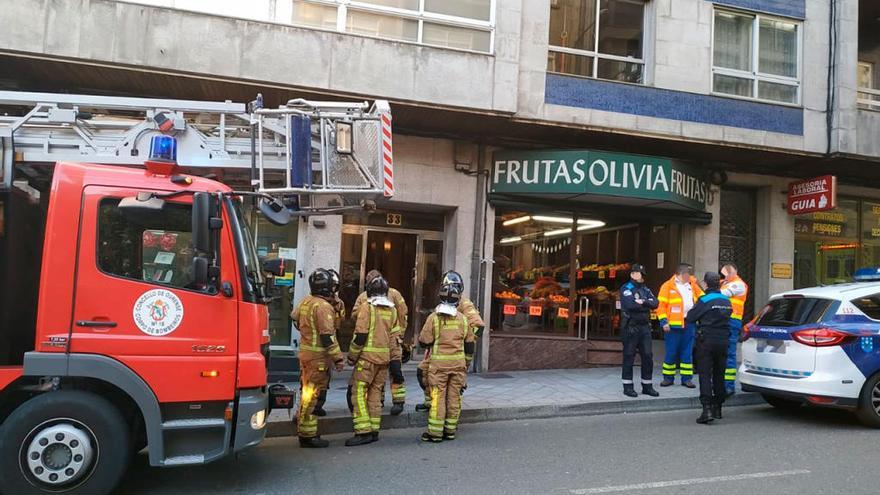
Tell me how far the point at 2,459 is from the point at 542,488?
402 cm

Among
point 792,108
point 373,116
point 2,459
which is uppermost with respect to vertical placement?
point 792,108

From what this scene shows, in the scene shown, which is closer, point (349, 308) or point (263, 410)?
point (263, 410)

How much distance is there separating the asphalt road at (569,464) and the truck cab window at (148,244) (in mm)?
1775

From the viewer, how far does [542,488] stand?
495 centimetres

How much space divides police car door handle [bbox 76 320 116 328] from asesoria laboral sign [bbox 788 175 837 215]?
12.1 metres

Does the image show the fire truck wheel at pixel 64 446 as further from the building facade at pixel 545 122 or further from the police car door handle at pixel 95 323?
the building facade at pixel 545 122

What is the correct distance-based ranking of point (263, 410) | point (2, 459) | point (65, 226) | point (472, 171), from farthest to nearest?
point (472, 171)
point (263, 410)
point (65, 226)
point (2, 459)

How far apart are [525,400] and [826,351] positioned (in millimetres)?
3672

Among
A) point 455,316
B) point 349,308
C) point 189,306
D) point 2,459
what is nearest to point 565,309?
point 349,308

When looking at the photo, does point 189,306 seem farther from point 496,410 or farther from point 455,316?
point 496,410

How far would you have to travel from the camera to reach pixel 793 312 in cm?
745

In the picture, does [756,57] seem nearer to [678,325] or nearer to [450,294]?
[678,325]

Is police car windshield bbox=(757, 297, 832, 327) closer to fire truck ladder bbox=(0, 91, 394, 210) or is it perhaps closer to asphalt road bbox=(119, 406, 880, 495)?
asphalt road bbox=(119, 406, 880, 495)

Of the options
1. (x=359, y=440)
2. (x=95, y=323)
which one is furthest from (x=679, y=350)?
(x=95, y=323)
